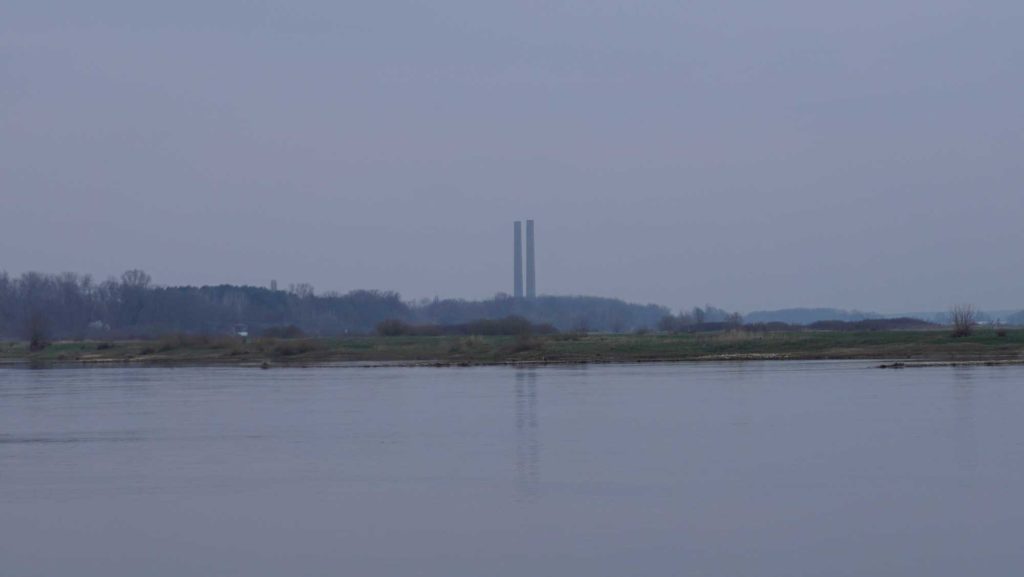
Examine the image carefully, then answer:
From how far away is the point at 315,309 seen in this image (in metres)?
137

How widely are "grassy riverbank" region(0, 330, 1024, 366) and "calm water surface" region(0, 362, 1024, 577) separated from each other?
21330 mm

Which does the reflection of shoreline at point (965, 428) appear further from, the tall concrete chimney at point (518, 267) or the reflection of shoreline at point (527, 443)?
the tall concrete chimney at point (518, 267)

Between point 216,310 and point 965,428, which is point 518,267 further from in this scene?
point 965,428

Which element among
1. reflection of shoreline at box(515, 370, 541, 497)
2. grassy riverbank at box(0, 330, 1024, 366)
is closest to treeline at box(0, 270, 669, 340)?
grassy riverbank at box(0, 330, 1024, 366)

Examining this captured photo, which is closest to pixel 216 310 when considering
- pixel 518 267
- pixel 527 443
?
pixel 518 267

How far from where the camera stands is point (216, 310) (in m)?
130

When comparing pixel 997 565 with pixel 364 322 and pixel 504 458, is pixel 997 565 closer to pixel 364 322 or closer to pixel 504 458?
pixel 504 458

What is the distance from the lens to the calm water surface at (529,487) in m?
11.5

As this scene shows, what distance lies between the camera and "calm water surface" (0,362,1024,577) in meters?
11.5

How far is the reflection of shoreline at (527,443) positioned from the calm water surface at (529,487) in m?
0.07

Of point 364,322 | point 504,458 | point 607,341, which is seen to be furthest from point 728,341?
point 364,322

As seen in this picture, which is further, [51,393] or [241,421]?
[51,393]

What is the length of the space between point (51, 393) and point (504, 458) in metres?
21.6

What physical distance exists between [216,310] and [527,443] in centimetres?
11349
